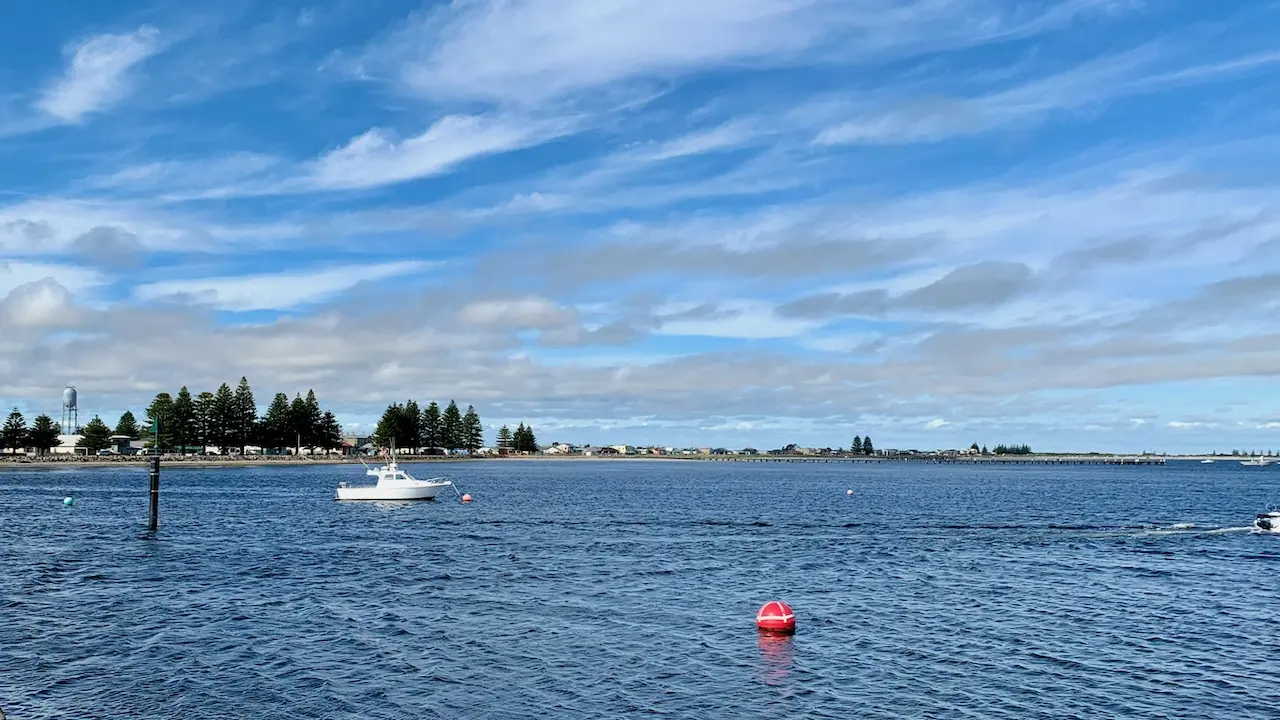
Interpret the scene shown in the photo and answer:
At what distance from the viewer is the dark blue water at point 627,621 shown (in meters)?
29.5

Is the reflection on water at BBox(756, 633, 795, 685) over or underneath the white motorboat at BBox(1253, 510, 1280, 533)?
over

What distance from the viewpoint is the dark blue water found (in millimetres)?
29453

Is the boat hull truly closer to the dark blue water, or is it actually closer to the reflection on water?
the dark blue water

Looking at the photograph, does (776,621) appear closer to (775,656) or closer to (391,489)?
(775,656)

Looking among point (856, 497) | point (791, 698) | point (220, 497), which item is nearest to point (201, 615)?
point (791, 698)

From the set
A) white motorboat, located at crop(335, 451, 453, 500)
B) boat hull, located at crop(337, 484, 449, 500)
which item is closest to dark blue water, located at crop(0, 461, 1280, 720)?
boat hull, located at crop(337, 484, 449, 500)

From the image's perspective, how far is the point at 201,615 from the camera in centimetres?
4138

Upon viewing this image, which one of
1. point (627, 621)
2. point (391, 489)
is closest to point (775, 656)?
point (627, 621)

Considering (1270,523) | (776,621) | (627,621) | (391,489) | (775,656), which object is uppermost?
(391,489)

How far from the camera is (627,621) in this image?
40250 millimetres

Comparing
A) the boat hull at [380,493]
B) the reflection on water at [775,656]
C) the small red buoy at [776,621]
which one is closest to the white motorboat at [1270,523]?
the small red buoy at [776,621]

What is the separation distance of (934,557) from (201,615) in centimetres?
4408

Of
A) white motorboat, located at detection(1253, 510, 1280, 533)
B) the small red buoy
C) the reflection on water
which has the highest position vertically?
the small red buoy

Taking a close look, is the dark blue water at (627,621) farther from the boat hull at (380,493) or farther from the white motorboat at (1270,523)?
the boat hull at (380,493)
